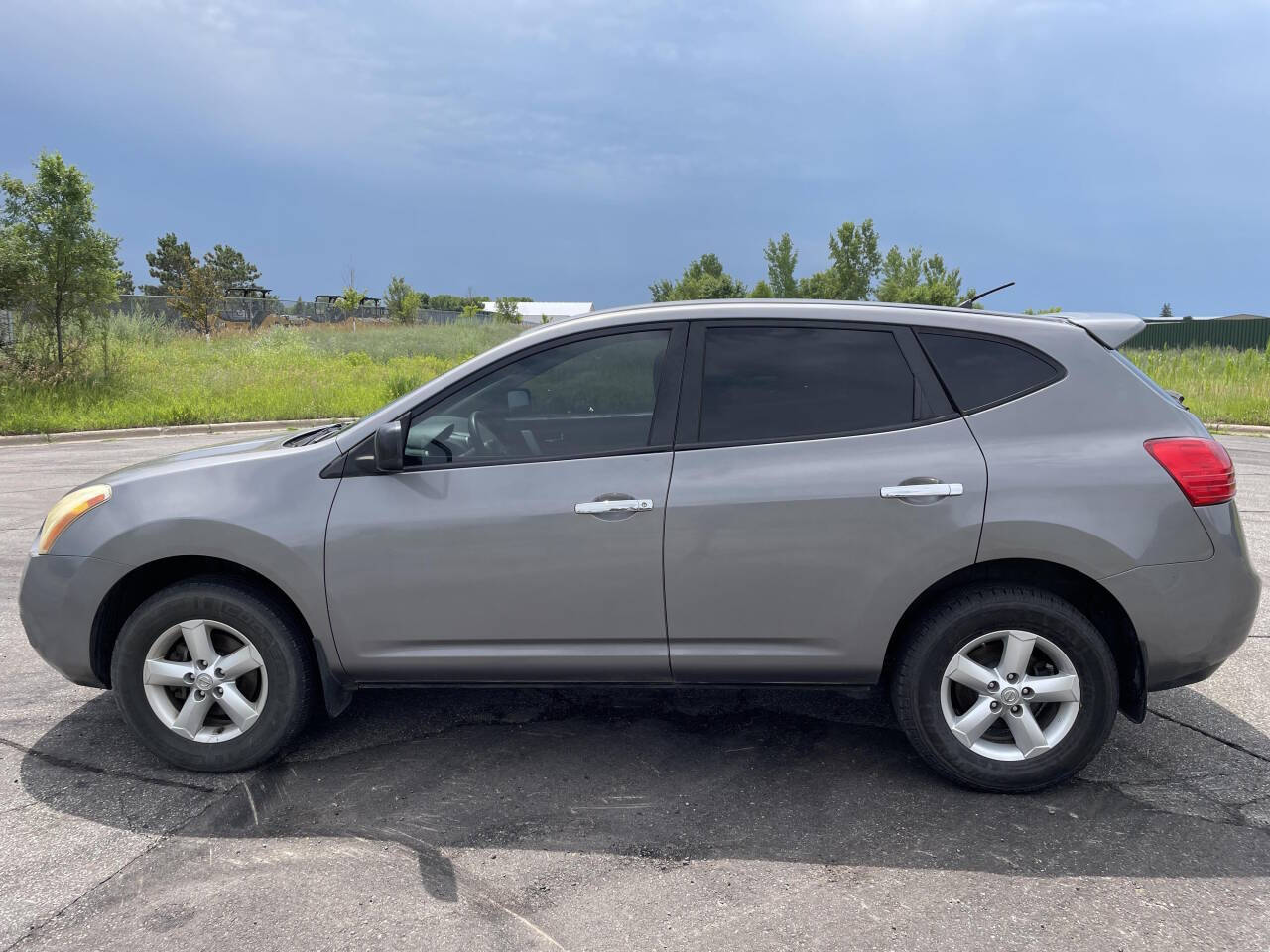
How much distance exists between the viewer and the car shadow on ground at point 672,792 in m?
3.14

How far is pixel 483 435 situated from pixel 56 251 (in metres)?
18.0

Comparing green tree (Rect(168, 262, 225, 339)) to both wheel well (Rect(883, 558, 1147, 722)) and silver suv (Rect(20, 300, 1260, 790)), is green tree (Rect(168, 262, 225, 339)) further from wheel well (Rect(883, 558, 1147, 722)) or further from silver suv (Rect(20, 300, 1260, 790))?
wheel well (Rect(883, 558, 1147, 722))

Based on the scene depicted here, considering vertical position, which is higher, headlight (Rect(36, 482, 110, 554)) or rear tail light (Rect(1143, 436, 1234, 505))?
rear tail light (Rect(1143, 436, 1234, 505))

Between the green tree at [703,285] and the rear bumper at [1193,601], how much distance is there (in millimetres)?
70557

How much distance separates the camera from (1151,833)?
321cm

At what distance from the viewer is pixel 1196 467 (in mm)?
3338

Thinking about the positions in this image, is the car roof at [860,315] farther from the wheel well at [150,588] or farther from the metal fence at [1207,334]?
the metal fence at [1207,334]

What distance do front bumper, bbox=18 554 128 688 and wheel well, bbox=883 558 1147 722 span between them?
2.99 meters

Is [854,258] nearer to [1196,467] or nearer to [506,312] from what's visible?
[506,312]

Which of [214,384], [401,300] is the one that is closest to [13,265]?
[214,384]

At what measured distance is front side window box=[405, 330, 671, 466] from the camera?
3.56 metres

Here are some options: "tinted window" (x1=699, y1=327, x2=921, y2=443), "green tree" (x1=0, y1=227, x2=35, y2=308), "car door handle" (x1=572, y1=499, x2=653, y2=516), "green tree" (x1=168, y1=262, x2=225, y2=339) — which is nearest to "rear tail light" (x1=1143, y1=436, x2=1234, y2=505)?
"tinted window" (x1=699, y1=327, x2=921, y2=443)

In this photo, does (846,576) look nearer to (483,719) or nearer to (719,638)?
(719,638)

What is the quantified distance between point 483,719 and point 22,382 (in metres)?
17.9
